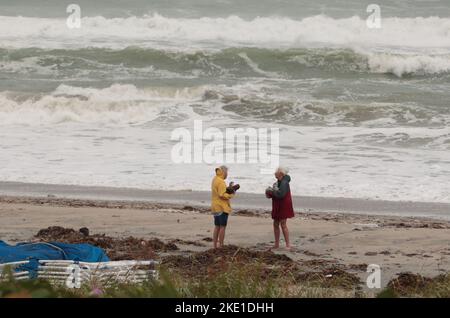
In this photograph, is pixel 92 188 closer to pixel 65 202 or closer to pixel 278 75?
pixel 65 202

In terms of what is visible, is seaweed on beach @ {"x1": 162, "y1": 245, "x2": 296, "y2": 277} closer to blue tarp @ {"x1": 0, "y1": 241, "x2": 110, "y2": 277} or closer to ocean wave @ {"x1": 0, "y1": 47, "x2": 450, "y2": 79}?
blue tarp @ {"x1": 0, "y1": 241, "x2": 110, "y2": 277}

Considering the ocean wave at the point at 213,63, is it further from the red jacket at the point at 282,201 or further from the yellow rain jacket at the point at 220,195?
the yellow rain jacket at the point at 220,195

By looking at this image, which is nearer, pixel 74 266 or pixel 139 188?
pixel 74 266

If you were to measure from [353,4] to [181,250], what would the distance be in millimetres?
36884

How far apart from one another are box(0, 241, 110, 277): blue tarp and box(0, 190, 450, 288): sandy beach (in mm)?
2235

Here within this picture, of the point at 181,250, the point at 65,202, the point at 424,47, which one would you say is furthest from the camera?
the point at 424,47

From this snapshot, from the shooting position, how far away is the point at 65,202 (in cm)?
1519

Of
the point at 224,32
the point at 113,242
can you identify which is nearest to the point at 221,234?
the point at 113,242

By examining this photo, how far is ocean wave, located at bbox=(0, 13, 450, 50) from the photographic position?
3831 centimetres

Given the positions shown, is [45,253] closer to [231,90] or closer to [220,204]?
[220,204]

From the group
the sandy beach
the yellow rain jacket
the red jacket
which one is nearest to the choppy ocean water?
the sandy beach

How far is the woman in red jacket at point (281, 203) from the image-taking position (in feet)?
38.6

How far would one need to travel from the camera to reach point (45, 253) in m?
9.06
